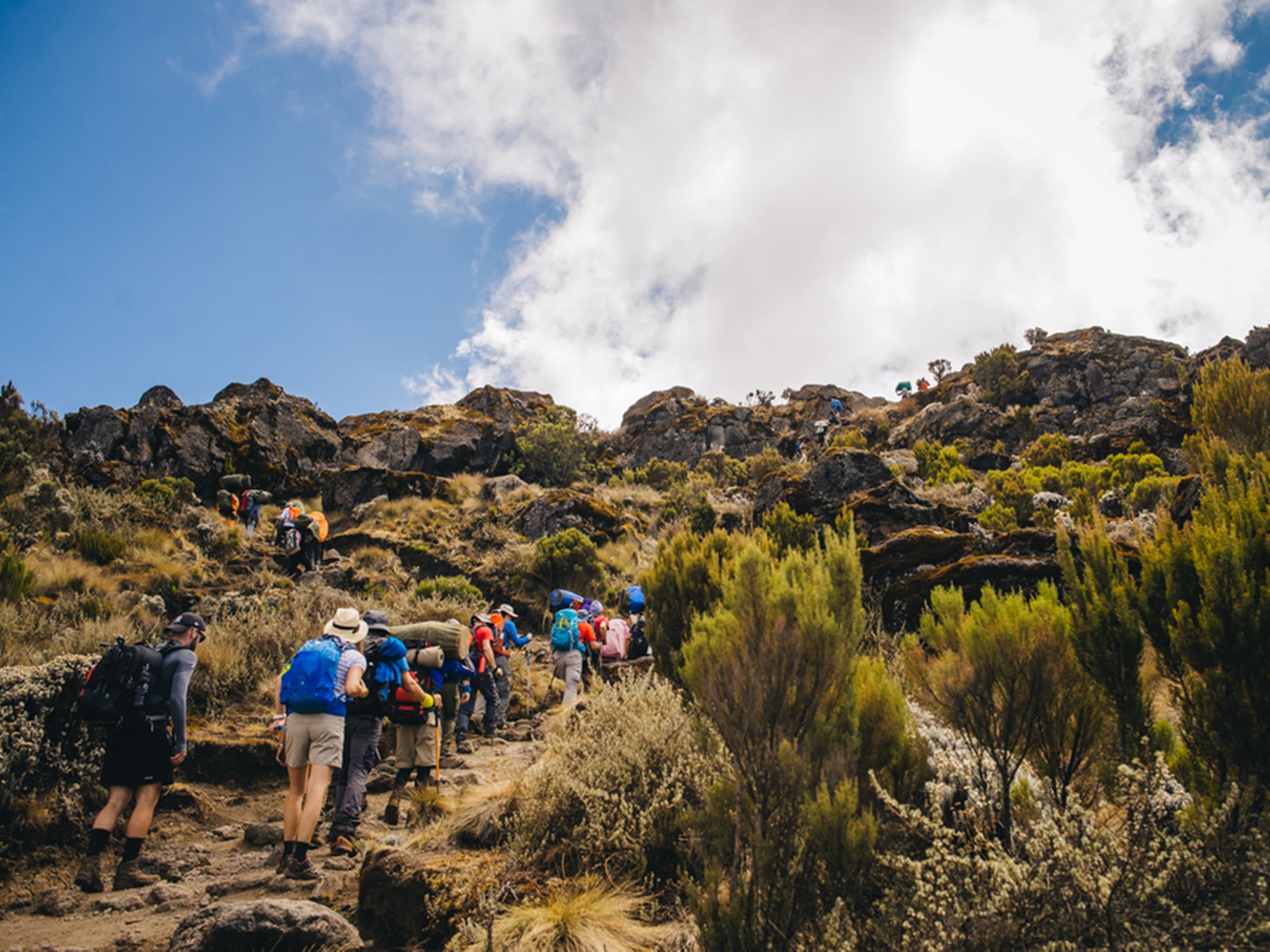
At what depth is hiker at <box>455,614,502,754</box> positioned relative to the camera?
7.66 meters

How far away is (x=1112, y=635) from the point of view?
3281 millimetres

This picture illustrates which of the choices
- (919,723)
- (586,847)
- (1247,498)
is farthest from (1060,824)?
(586,847)

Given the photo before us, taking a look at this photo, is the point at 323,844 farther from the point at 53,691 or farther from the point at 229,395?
the point at 229,395

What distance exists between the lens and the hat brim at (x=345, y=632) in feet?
15.9

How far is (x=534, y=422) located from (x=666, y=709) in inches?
1115

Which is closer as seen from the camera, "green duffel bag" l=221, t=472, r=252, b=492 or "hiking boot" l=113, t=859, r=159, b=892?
"hiking boot" l=113, t=859, r=159, b=892

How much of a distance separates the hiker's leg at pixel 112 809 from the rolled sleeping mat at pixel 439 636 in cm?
264

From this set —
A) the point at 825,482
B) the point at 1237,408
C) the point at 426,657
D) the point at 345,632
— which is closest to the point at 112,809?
the point at 345,632

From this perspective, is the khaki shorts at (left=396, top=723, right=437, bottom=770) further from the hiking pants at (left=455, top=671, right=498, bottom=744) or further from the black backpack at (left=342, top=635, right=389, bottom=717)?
the hiking pants at (left=455, top=671, right=498, bottom=744)

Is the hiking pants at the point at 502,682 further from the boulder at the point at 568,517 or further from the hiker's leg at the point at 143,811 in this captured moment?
the boulder at the point at 568,517

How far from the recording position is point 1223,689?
2.77 m

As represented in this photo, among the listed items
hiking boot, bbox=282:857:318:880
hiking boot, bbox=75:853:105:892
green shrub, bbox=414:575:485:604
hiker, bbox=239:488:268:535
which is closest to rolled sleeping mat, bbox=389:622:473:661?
hiking boot, bbox=282:857:318:880

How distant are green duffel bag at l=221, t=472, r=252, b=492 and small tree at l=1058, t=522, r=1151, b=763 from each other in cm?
2050

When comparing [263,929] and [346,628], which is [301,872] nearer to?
[263,929]
